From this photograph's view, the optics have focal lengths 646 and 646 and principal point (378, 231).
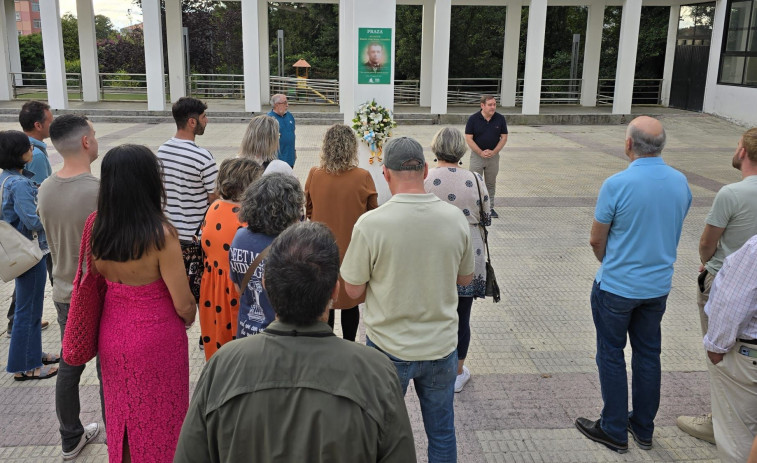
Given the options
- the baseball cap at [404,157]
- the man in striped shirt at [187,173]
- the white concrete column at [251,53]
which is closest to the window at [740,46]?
the white concrete column at [251,53]

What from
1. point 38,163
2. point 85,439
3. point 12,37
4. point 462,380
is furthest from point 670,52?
point 12,37

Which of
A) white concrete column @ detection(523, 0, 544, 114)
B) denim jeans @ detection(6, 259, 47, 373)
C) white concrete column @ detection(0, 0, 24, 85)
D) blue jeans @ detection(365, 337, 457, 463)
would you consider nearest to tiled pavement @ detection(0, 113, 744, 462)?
denim jeans @ detection(6, 259, 47, 373)

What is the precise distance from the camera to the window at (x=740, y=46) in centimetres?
1966

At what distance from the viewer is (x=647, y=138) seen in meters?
3.40

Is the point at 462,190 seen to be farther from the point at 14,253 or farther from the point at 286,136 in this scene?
the point at 286,136

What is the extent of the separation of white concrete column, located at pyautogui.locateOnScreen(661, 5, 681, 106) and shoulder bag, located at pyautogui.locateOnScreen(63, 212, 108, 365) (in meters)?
25.2

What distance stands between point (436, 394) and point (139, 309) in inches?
54.1

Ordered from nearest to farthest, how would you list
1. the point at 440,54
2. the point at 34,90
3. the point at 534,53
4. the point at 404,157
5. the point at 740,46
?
the point at 404,157 → the point at 740,46 → the point at 534,53 → the point at 440,54 → the point at 34,90

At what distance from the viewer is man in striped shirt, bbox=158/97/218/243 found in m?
4.29

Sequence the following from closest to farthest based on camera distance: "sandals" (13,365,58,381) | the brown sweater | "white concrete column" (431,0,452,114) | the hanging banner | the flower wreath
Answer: the brown sweater, "sandals" (13,365,58,381), the flower wreath, the hanging banner, "white concrete column" (431,0,452,114)

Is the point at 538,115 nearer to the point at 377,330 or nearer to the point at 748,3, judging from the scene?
the point at 748,3

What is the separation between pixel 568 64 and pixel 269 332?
31474 millimetres

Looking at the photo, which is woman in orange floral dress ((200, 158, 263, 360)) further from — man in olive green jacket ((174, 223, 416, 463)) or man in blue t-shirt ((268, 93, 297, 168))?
man in blue t-shirt ((268, 93, 297, 168))

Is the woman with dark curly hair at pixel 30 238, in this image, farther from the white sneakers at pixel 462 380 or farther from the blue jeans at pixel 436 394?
the white sneakers at pixel 462 380
